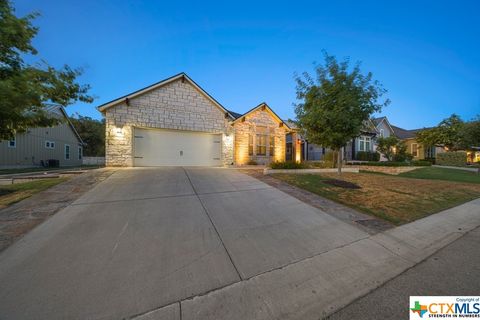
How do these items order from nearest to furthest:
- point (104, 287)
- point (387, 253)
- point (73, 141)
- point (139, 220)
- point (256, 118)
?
point (104, 287) < point (387, 253) < point (139, 220) < point (256, 118) < point (73, 141)

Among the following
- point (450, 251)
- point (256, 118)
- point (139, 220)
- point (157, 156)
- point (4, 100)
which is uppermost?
point (256, 118)

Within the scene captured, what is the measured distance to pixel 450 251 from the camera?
3518 millimetres

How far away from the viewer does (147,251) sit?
2.97m

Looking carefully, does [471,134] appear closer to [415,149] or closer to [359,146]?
[415,149]

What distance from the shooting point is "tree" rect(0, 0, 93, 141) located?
A: 16.2 feet

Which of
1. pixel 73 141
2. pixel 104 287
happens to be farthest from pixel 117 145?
pixel 73 141

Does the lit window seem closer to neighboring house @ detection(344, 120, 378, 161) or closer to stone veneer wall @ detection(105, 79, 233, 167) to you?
stone veneer wall @ detection(105, 79, 233, 167)

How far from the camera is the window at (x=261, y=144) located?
51.5 feet

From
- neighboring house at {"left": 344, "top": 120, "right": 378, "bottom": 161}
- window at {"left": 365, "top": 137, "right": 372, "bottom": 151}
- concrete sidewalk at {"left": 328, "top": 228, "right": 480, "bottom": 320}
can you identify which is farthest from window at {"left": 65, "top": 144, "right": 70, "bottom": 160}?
window at {"left": 365, "top": 137, "right": 372, "bottom": 151}

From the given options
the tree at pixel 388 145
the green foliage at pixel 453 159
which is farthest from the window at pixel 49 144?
the green foliage at pixel 453 159

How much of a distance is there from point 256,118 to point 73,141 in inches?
958

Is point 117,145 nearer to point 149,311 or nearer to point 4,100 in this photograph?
point 4,100

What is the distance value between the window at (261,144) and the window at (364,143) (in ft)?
39.1

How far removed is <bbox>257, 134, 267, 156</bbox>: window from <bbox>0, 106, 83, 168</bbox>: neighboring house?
13.8 m
